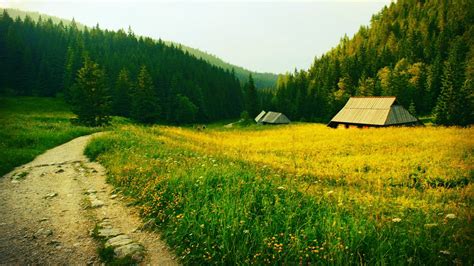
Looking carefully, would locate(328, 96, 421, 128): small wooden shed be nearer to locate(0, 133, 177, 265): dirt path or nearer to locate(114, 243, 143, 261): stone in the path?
locate(0, 133, 177, 265): dirt path

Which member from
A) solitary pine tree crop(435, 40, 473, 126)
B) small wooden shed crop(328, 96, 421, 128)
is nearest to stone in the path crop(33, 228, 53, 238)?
small wooden shed crop(328, 96, 421, 128)

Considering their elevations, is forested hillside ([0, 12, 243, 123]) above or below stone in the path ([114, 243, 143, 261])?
above

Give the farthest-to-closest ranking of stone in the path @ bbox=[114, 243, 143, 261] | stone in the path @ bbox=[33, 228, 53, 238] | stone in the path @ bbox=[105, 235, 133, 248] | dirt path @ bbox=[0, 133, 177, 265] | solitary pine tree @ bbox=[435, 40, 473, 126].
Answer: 1. solitary pine tree @ bbox=[435, 40, 473, 126]
2. stone in the path @ bbox=[33, 228, 53, 238]
3. stone in the path @ bbox=[105, 235, 133, 248]
4. dirt path @ bbox=[0, 133, 177, 265]
5. stone in the path @ bbox=[114, 243, 143, 261]

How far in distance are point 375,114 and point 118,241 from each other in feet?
141

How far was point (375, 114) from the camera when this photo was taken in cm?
4144

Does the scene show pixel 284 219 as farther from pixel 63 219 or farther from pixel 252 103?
pixel 252 103

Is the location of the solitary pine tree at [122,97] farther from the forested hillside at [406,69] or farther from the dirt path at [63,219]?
the dirt path at [63,219]

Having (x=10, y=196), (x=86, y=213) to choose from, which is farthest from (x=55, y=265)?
(x=10, y=196)

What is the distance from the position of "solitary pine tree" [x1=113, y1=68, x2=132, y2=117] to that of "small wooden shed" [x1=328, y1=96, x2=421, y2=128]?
54289 millimetres

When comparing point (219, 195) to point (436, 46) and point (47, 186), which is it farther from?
point (436, 46)

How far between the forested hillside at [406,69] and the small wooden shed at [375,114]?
21.7 metres

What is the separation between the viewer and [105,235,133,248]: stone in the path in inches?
216

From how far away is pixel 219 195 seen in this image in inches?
269

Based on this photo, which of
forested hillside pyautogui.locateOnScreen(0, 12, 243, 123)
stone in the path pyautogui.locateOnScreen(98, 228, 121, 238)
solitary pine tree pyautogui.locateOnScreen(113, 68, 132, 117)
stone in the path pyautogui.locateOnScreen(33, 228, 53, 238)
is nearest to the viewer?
stone in the path pyautogui.locateOnScreen(98, 228, 121, 238)
